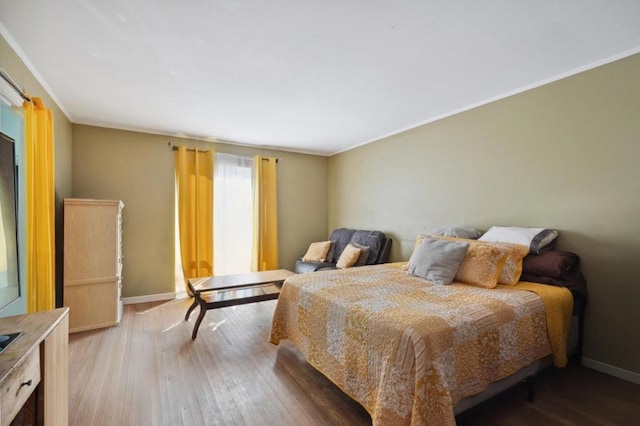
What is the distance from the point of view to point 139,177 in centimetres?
400

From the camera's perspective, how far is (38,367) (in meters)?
1.17

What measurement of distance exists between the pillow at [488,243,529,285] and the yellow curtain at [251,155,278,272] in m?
3.43

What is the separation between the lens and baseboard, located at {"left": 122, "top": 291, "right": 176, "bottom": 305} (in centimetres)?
389

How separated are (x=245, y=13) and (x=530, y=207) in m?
2.79

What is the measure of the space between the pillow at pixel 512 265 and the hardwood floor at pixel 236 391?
0.75 metres

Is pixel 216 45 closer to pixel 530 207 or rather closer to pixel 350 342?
pixel 350 342

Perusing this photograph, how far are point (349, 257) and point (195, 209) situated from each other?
93.0 inches

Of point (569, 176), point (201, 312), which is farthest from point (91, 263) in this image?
point (569, 176)

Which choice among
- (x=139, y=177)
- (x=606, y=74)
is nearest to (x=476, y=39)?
(x=606, y=74)

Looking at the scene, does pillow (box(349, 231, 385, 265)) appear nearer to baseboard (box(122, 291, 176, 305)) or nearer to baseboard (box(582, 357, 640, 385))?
baseboard (box(582, 357, 640, 385))

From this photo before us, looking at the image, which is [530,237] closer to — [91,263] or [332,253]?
[332,253]

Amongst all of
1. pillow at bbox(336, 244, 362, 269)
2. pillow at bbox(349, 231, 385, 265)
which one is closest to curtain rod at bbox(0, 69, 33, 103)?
pillow at bbox(336, 244, 362, 269)

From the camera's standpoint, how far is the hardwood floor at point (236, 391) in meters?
1.70

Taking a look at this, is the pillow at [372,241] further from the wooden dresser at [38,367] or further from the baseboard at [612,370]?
the wooden dresser at [38,367]
